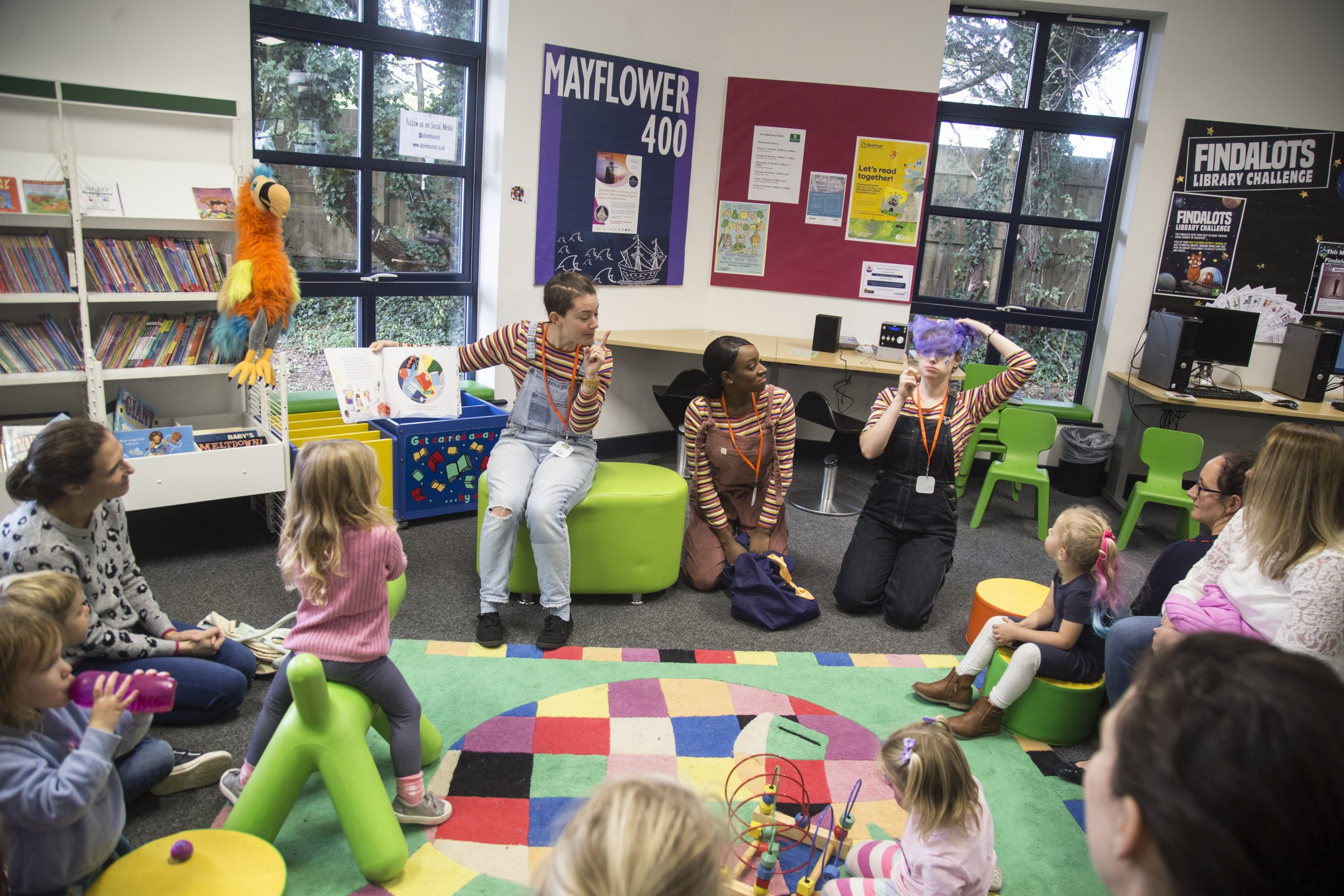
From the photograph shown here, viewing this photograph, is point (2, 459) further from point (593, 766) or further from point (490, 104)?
point (490, 104)

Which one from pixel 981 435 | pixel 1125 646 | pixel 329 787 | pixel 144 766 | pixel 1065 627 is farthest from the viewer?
pixel 981 435

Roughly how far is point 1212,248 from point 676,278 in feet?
10.9

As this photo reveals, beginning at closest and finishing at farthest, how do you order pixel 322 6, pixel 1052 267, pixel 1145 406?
pixel 322 6 < pixel 1145 406 < pixel 1052 267

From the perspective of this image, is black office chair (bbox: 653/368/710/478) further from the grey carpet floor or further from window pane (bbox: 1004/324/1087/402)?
window pane (bbox: 1004/324/1087/402)

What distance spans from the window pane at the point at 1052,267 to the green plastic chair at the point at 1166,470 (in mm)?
1519

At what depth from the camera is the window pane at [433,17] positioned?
4789 millimetres

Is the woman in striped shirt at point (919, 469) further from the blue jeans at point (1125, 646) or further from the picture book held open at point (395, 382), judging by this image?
the picture book held open at point (395, 382)

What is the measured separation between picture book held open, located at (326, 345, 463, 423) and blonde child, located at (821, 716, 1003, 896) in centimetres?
280

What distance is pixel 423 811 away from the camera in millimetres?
2514

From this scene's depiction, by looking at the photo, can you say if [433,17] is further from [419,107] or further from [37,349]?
[37,349]

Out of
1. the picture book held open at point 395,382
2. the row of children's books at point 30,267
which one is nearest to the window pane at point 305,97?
the row of children's books at point 30,267

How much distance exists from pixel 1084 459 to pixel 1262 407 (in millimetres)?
1013

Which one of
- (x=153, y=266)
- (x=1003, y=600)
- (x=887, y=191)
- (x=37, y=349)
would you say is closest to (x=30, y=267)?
(x=37, y=349)

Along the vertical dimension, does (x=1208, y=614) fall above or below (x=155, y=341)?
below
